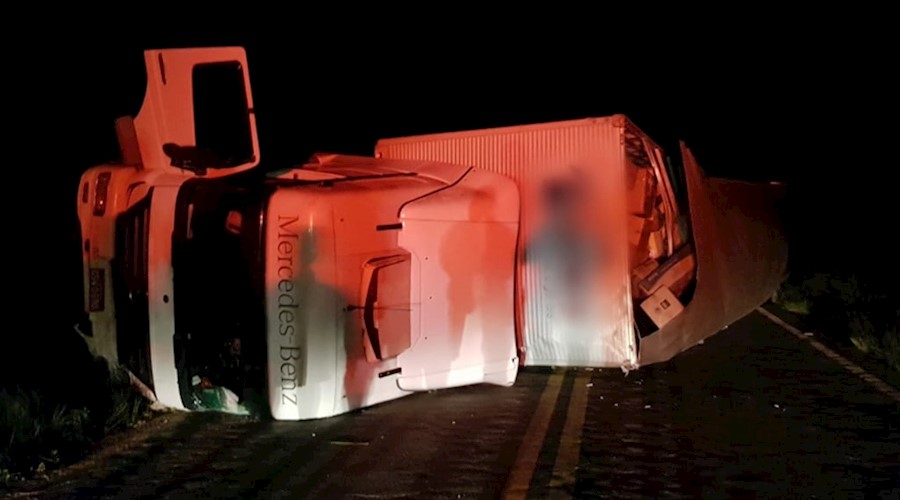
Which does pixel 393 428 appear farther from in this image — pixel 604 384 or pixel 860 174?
pixel 860 174

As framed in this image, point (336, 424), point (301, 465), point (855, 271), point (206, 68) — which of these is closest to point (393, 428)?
point (336, 424)

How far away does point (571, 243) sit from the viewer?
823 centimetres

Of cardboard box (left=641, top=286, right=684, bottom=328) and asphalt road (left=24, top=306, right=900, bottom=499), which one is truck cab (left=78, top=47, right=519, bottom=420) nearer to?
asphalt road (left=24, top=306, right=900, bottom=499)

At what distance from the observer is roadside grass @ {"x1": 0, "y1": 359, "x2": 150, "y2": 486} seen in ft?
19.6

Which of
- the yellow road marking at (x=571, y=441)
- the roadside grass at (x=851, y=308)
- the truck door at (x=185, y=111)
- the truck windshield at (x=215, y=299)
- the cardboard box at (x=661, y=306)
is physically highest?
the truck door at (x=185, y=111)

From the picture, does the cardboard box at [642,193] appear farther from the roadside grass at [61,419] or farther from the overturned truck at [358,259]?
the roadside grass at [61,419]

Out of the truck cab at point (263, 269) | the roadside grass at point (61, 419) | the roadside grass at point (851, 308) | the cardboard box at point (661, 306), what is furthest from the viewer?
the roadside grass at point (851, 308)

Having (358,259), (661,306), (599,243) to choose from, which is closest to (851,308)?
(661,306)

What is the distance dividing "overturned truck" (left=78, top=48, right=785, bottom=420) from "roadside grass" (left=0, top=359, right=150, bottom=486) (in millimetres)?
291

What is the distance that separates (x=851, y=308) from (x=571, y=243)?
616cm

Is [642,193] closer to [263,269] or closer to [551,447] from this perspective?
[551,447]

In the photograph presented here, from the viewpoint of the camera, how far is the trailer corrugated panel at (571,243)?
8.13 metres

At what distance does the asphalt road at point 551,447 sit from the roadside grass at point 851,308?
155 centimetres

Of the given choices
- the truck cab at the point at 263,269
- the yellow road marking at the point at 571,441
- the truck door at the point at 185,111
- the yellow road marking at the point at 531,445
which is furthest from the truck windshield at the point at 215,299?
the yellow road marking at the point at 571,441
